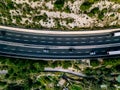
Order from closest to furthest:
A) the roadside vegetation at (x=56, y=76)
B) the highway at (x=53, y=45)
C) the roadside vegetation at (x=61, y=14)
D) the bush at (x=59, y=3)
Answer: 1. the bush at (x=59, y=3)
2. the roadside vegetation at (x=61, y=14)
3. the highway at (x=53, y=45)
4. the roadside vegetation at (x=56, y=76)

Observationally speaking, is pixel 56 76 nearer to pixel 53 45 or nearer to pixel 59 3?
pixel 53 45

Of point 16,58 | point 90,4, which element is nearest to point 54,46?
point 16,58

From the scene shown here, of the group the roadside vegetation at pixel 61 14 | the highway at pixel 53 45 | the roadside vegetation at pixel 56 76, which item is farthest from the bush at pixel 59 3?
the roadside vegetation at pixel 56 76

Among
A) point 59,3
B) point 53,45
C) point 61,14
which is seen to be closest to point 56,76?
point 53,45

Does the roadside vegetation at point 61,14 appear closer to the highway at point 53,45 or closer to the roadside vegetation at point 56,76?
the highway at point 53,45

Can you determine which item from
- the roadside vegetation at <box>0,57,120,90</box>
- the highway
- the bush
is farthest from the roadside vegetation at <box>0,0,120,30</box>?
the roadside vegetation at <box>0,57,120,90</box>

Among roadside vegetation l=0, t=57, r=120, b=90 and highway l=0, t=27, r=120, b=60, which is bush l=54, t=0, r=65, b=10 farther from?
roadside vegetation l=0, t=57, r=120, b=90
